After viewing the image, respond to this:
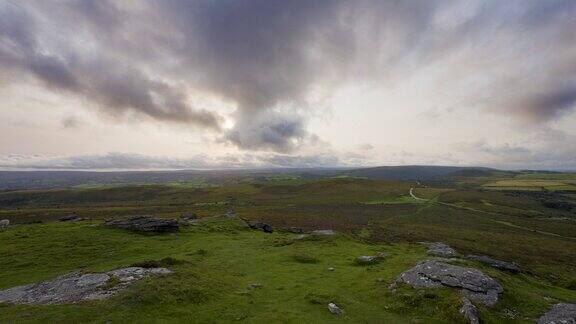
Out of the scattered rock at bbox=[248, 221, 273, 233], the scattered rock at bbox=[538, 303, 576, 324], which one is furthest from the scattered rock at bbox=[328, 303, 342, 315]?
the scattered rock at bbox=[248, 221, 273, 233]

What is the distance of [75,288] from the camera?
23.8 meters

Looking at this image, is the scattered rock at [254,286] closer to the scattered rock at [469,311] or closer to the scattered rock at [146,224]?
the scattered rock at [469,311]

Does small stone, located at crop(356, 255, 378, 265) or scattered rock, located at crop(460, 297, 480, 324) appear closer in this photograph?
scattered rock, located at crop(460, 297, 480, 324)

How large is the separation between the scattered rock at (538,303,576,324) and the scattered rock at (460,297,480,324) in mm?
4788

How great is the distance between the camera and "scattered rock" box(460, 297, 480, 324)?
2012cm

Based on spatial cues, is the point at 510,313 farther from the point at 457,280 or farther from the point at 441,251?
the point at 441,251

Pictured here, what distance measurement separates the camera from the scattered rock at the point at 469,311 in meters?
20.1

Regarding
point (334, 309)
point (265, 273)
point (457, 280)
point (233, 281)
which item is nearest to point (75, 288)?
point (233, 281)

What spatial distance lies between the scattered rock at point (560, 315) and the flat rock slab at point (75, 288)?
29.2 m

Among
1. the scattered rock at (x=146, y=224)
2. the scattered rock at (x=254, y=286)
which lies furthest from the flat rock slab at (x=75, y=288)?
the scattered rock at (x=146, y=224)

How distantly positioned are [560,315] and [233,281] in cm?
2520

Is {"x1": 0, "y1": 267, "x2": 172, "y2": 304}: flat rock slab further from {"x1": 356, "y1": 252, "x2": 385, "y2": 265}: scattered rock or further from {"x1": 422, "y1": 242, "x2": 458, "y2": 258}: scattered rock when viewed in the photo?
{"x1": 422, "y1": 242, "x2": 458, "y2": 258}: scattered rock

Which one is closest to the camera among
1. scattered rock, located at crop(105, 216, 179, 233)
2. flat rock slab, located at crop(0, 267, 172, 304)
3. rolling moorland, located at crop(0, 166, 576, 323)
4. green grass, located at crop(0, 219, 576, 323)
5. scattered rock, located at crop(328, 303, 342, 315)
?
green grass, located at crop(0, 219, 576, 323)

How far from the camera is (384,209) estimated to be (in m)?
116
